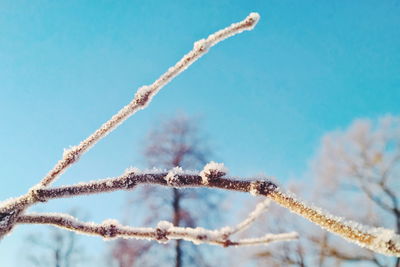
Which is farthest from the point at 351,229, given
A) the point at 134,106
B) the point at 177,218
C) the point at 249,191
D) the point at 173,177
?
the point at 177,218

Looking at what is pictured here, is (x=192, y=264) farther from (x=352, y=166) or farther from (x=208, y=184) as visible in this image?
(x=208, y=184)

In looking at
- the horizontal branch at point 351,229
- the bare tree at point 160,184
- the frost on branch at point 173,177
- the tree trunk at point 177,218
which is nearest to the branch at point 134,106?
the bare tree at point 160,184

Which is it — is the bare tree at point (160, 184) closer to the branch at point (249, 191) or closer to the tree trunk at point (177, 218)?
the branch at point (249, 191)

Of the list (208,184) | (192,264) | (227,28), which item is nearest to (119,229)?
(208,184)

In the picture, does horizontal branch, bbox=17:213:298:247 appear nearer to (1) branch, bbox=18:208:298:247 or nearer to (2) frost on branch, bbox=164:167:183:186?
(1) branch, bbox=18:208:298:247

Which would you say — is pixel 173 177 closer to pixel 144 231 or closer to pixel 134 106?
pixel 134 106

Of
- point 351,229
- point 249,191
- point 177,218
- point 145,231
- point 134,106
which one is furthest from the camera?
point 177,218

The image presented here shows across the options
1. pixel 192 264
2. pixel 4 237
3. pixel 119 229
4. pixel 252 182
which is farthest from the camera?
pixel 192 264

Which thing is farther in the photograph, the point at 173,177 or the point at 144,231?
the point at 144,231

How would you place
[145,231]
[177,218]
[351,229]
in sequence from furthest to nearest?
[177,218] < [145,231] < [351,229]
